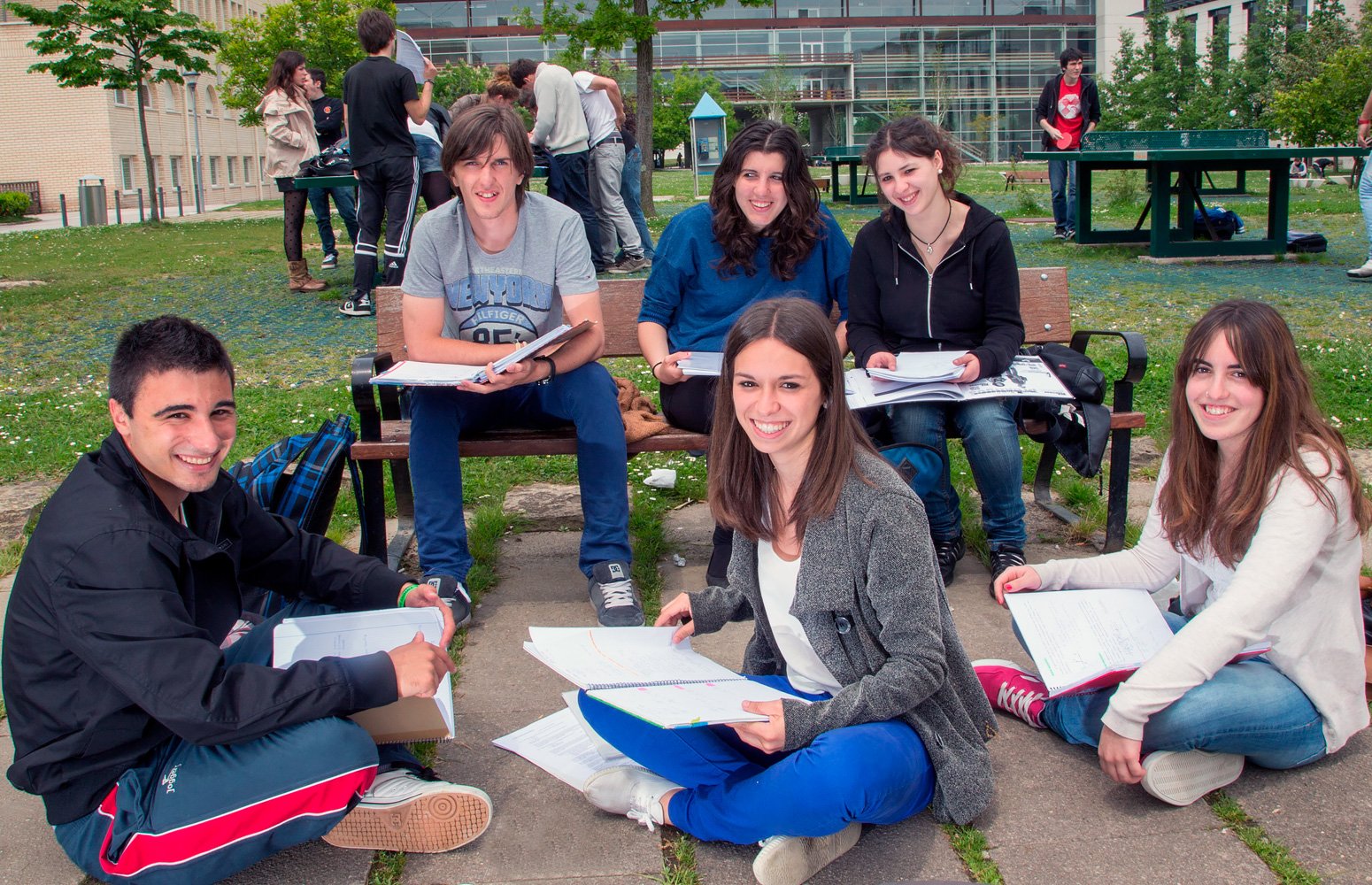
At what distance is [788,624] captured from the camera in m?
2.45

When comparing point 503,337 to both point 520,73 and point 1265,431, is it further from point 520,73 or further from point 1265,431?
point 520,73

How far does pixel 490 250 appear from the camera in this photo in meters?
3.93

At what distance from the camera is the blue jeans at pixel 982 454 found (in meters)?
3.66

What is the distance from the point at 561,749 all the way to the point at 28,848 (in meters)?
1.15

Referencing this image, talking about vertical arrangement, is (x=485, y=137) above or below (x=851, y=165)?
below

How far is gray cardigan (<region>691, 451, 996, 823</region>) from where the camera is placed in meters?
2.19

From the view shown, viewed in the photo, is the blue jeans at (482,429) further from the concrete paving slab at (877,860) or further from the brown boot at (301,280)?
the brown boot at (301,280)

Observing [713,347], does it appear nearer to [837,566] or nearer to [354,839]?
[837,566]

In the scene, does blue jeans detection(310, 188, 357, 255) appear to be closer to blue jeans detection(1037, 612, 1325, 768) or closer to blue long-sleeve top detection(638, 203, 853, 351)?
blue long-sleeve top detection(638, 203, 853, 351)

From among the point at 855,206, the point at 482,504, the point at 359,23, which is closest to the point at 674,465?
the point at 482,504

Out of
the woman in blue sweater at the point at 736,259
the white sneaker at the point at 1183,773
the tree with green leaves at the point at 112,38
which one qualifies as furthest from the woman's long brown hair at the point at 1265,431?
the tree with green leaves at the point at 112,38

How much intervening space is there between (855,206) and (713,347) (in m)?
14.6

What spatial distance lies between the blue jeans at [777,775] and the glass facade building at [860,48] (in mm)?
71333

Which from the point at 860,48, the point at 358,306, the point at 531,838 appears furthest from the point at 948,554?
the point at 860,48
